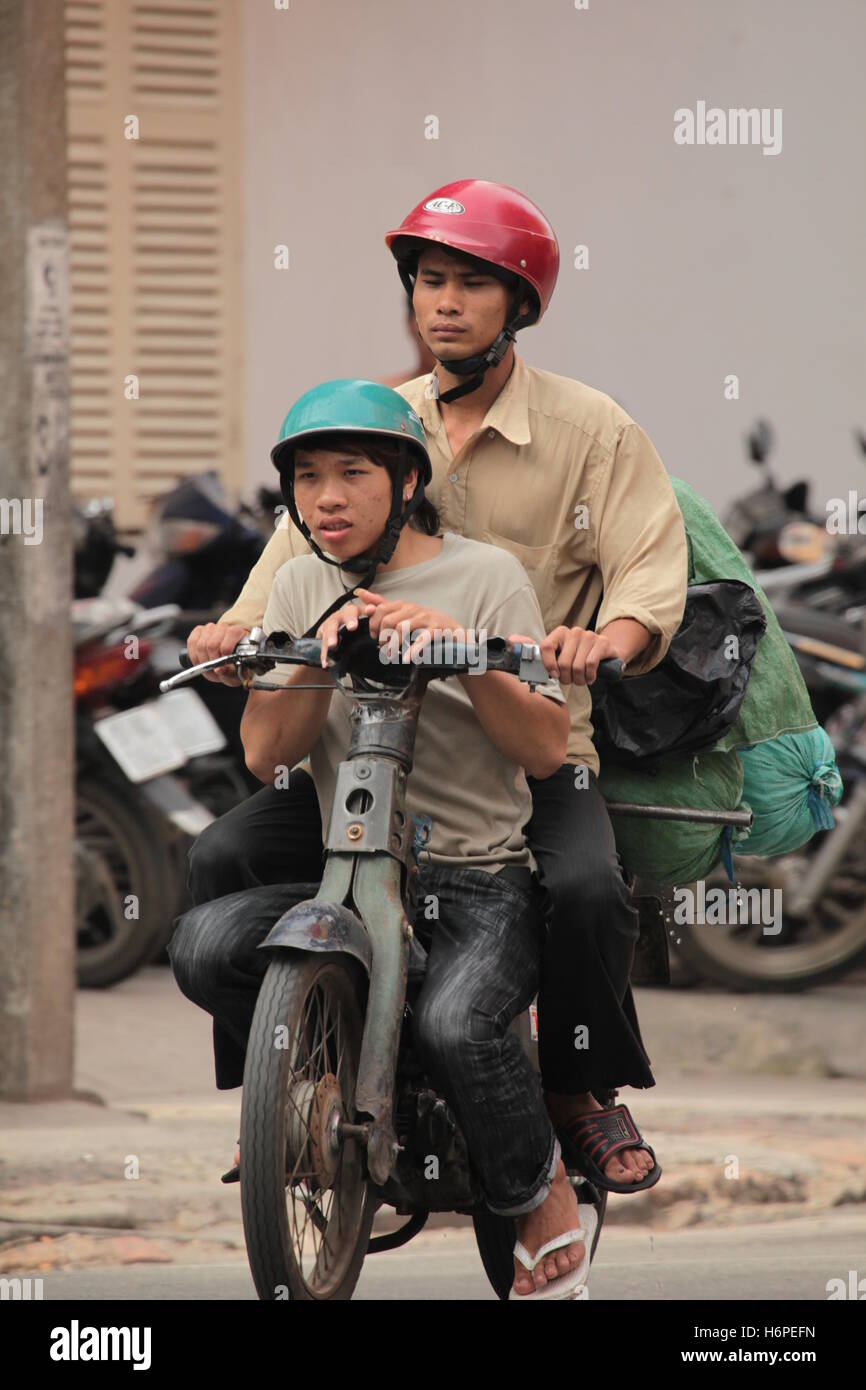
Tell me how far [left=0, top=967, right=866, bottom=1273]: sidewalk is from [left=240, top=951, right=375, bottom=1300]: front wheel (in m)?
1.48

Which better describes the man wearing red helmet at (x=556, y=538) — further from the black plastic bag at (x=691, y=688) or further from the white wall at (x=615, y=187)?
the white wall at (x=615, y=187)

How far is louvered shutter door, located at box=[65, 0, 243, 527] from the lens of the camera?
29.1 ft

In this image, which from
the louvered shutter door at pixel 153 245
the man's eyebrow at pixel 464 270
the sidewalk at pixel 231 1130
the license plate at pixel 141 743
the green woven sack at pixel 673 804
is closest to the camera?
the man's eyebrow at pixel 464 270

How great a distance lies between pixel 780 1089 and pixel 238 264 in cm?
432

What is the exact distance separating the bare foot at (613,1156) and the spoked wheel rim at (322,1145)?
1.53ft

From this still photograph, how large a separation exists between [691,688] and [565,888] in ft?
1.58

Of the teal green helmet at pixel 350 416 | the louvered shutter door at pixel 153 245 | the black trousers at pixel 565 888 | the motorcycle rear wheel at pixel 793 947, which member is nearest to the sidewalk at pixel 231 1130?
the motorcycle rear wheel at pixel 793 947

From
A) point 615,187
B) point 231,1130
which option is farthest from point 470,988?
point 615,187

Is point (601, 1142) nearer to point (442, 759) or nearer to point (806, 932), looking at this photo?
point (442, 759)

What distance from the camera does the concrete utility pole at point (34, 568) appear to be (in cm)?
578

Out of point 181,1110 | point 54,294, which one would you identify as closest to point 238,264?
point 54,294

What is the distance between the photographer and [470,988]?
325cm

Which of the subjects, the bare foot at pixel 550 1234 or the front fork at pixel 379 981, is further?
the bare foot at pixel 550 1234
